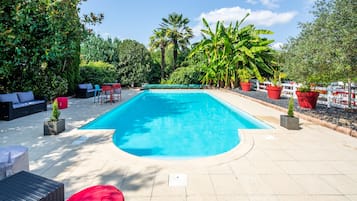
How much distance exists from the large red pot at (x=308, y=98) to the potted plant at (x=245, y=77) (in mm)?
7915

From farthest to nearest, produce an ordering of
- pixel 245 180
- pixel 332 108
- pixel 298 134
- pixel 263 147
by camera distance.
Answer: pixel 332 108
pixel 298 134
pixel 263 147
pixel 245 180

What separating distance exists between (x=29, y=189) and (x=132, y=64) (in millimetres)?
20775

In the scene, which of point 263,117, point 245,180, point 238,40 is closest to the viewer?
point 245,180

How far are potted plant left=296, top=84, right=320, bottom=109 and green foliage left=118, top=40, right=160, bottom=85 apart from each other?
15.7 meters

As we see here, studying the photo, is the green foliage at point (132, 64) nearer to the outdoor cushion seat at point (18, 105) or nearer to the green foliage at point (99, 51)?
the green foliage at point (99, 51)

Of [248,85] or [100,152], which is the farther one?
[248,85]

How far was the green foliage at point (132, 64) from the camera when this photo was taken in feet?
70.9

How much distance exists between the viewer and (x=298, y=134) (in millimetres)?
5559

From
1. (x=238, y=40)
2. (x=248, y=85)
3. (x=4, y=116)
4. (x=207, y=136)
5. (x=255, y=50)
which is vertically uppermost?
(x=238, y=40)

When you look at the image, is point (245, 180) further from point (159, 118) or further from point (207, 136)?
point (159, 118)

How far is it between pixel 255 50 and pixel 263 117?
10.1 metres

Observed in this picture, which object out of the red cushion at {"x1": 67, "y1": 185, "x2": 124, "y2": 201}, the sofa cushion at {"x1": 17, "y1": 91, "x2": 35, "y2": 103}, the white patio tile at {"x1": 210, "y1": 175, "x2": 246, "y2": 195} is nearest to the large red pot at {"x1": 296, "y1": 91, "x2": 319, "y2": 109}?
the white patio tile at {"x1": 210, "y1": 175, "x2": 246, "y2": 195}

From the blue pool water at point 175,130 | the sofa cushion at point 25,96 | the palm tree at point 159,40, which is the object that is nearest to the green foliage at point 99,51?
the palm tree at point 159,40

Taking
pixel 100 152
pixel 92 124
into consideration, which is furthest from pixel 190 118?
pixel 100 152
